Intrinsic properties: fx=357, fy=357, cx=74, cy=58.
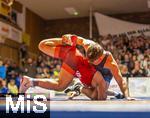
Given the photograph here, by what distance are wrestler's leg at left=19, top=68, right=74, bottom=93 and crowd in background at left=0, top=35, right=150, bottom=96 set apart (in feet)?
13.2

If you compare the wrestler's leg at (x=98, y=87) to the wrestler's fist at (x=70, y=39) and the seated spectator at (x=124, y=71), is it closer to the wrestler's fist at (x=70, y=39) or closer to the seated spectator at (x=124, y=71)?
the wrestler's fist at (x=70, y=39)

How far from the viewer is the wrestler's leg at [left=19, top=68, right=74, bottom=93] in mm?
4477

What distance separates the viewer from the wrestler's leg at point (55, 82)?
448 cm

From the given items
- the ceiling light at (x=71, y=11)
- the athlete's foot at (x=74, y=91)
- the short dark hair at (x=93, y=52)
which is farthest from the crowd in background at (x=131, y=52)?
the short dark hair at (x=93, y=52)

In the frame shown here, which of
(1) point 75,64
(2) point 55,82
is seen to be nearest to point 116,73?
(1) point 75,64

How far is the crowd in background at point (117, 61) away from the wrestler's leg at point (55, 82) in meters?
4.01

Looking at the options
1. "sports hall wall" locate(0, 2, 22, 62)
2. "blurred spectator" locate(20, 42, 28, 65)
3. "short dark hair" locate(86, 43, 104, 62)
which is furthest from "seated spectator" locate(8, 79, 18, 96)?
"short dark hair" locate(86, 43, 104, 62)

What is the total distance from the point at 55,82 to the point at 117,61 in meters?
5.85

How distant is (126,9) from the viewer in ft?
46.1

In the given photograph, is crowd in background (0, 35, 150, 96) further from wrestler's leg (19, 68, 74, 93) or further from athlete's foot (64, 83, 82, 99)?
wrestler's leg (19, 68, 74, 93)

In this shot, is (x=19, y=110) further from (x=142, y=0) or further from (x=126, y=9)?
(x=126, y=9)

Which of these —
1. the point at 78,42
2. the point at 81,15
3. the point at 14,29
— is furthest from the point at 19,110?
the point at 81,15

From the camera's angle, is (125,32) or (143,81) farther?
(125,32)

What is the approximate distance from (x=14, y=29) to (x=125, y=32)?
403 cm
